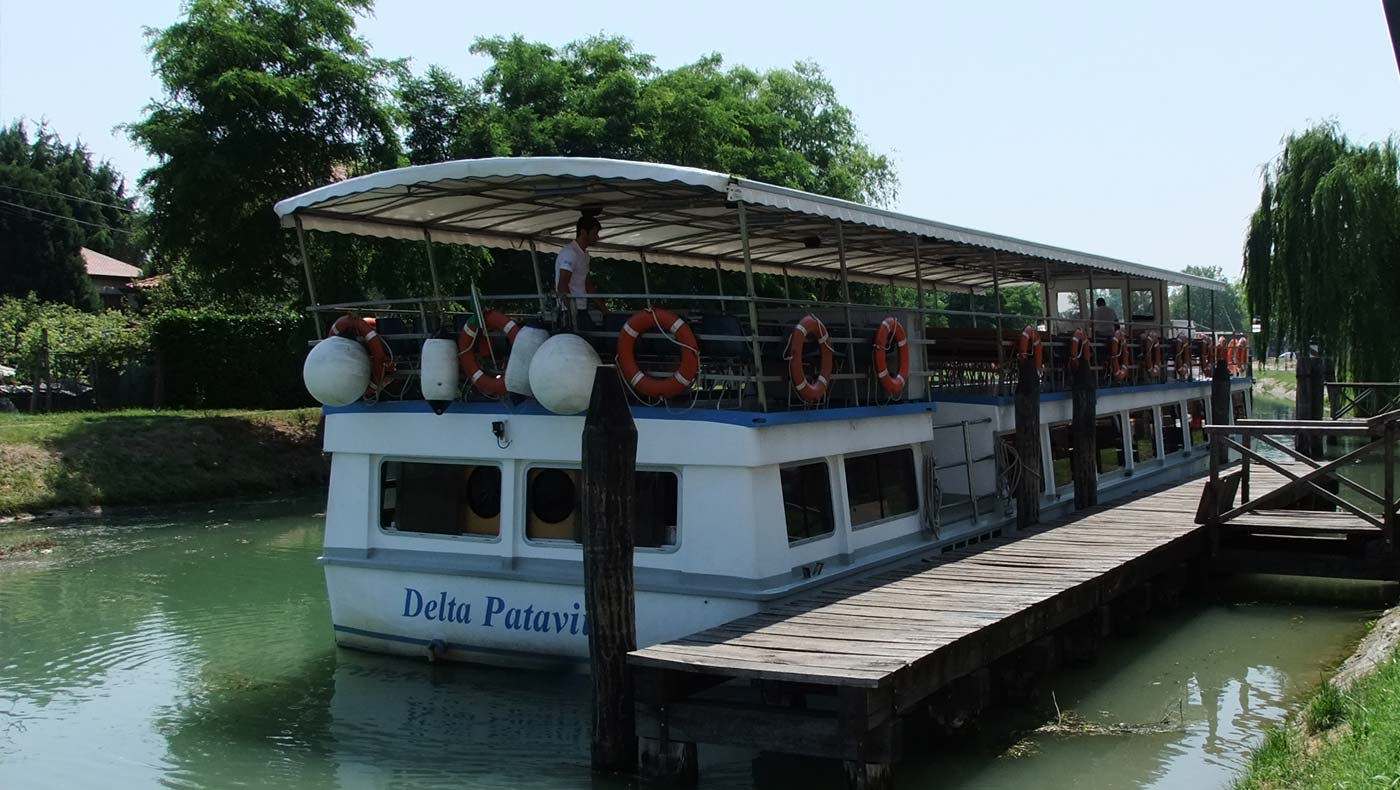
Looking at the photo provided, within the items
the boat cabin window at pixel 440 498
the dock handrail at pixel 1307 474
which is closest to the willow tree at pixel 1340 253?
the dock handrail at pixel 1307 474

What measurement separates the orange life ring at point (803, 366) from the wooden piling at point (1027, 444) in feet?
13.1

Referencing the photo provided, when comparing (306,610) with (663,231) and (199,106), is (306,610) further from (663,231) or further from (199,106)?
(199,106)

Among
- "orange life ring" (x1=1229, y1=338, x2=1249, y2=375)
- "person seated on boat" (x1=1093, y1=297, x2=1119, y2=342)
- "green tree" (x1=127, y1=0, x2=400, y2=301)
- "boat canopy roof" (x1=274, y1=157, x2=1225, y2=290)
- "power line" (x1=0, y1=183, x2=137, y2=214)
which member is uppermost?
"power line" (x1=0, y1=183, x2=137, y2=214)

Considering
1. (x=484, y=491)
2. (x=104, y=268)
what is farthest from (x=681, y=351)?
(x=104, y=268)

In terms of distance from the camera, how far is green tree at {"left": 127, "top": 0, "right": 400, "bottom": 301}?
2502cm

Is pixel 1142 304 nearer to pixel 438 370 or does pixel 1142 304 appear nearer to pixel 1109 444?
pixel 1109 444

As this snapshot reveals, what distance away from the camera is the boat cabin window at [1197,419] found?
74.5ft

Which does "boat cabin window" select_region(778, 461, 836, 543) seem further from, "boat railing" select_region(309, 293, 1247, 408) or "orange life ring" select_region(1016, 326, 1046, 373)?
"orange life ring" select_region(1016, 326, 1046, 373)

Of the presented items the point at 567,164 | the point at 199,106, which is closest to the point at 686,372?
the point at 567,164

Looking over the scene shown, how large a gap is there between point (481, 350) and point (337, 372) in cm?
130

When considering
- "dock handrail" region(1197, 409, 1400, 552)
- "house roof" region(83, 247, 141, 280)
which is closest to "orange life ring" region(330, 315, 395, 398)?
"dock handrail" region(1197, 409, 1400, 552)

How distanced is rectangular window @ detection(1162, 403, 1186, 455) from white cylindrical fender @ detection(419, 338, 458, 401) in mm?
14233

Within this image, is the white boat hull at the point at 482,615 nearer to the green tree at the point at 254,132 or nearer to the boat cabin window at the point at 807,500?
the boat cabin window at the point at 807,500

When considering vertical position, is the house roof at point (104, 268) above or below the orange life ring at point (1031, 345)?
above
